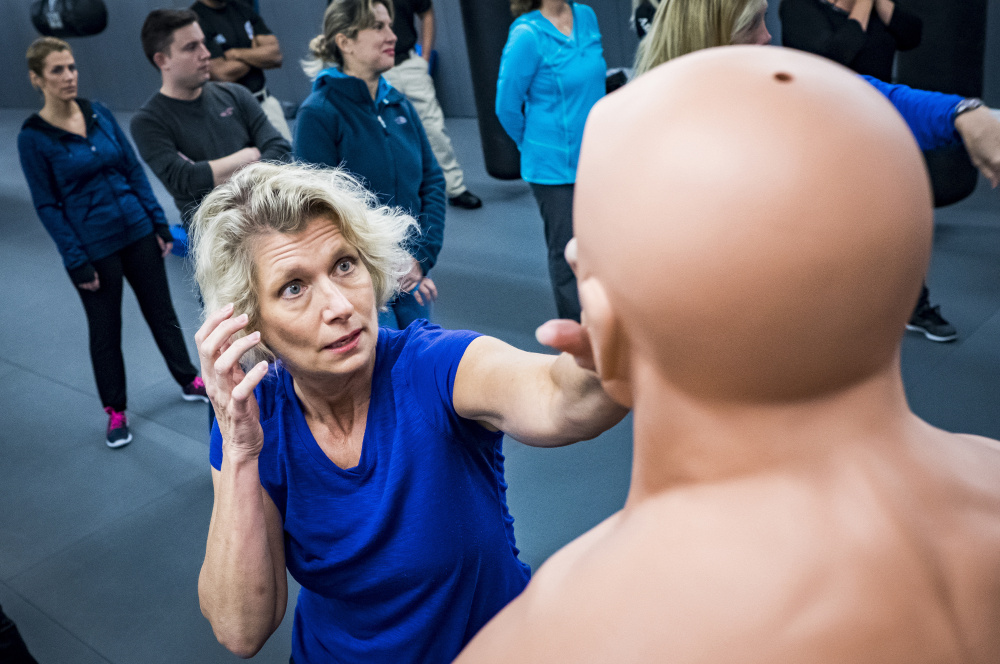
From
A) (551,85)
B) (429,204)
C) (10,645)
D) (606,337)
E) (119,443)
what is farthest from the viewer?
(119,443)

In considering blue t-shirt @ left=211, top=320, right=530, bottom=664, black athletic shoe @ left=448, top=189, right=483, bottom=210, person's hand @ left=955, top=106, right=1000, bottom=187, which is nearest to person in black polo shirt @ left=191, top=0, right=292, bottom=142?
black athletic shoe @ left=448, top=189, right=483, bottom=210

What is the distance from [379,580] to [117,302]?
9.43 ft

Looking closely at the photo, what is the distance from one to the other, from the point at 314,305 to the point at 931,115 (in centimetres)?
140

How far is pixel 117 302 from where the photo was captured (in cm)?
384

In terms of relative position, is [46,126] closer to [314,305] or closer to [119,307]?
[119,307]

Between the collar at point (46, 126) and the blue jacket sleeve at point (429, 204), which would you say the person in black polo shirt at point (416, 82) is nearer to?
the collar at point (46, 126)

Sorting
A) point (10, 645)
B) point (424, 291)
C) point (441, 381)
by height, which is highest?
point (441, 381)

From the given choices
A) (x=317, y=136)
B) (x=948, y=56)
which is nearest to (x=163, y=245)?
(x=317, y=136)

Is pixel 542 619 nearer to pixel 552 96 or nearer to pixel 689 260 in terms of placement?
pixel 689 260

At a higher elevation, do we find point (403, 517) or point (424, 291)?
point (403, 517)

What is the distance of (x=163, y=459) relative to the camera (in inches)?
152

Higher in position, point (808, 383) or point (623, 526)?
point (808, 383)

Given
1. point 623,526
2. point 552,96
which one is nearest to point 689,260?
point 623,526

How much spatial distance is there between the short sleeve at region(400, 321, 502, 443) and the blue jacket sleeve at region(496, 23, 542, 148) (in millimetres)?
2127
